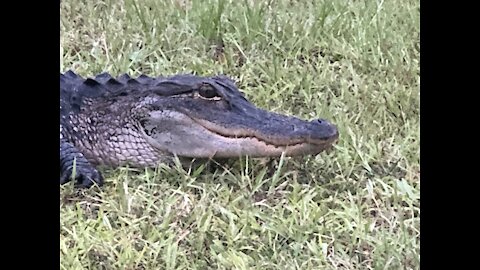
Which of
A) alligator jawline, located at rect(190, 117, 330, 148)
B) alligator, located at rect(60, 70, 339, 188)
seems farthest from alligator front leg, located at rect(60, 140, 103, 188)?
alligator jawline, located at rect(190, 117, 330, 148)

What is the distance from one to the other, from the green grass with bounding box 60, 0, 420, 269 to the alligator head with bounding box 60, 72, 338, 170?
0.23 feet

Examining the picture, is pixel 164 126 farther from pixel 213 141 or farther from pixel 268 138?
pixel 268 138

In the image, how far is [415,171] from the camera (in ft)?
9.09

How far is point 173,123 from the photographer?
116 inches

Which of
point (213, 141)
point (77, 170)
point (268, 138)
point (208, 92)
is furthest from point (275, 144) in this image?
point (77, 170)

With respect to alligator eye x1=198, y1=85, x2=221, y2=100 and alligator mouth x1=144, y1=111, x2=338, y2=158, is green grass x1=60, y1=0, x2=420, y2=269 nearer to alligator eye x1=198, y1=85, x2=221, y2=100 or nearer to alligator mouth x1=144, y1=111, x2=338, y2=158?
alligator mouth x1=144, y1=111, x2=338, y2=158

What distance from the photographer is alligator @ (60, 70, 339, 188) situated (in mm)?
2801

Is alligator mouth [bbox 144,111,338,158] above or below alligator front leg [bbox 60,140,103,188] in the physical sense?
above

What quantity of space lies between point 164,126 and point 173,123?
0.13 feet

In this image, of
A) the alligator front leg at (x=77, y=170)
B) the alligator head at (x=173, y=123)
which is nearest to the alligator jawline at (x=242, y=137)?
the alligator head at (x=173, y=123)
